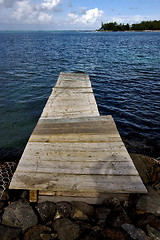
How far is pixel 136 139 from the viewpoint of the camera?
8.05 m

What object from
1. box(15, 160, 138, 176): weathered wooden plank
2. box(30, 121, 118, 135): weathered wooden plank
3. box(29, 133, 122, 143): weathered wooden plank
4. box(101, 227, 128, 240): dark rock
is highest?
box(30, 121, 118, 135): weathered wooden plank

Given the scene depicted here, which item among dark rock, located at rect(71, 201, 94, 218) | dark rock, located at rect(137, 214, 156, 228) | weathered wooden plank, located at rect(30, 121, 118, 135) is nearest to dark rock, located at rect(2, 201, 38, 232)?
dark rock, located at rect(71, 201, 94, 218)

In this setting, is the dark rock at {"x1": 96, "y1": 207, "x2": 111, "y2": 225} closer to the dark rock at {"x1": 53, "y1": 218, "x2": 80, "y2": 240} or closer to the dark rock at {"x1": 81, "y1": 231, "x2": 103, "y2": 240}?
the dark rock at {"x1": 81, "y1": 231, "x2": 103, "y2": 240}

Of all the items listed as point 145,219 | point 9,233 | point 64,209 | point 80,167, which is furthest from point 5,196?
point 145,219

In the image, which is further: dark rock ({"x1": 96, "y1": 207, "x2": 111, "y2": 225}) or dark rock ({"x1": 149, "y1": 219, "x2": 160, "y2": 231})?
dark rock ({"x1": 96, "y1": 207, "x2": 111, "y2": 225})

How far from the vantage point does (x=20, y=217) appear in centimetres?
336

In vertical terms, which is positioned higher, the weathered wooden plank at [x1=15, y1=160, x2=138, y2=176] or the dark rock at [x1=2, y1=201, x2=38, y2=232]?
the weathered wooden plank at [x1=15, y1=160, x2=138, y2=176]

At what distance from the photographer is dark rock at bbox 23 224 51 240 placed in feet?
10.0

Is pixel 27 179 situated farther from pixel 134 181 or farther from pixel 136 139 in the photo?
pixel 136 139

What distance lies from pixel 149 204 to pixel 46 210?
2.05 m

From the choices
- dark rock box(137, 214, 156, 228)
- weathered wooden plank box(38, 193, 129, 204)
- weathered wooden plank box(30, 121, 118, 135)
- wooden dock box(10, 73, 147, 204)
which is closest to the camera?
dark rock box(137, 214, 156, 228)

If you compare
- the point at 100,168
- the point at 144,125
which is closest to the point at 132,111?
the point at 144,125

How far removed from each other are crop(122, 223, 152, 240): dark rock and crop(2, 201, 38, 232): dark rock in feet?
5.43

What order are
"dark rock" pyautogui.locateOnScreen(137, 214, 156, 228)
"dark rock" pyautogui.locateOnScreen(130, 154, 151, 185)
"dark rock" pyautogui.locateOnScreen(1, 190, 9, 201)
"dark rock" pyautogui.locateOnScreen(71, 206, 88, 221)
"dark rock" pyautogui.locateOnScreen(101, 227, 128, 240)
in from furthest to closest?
"dark rock" pyautogui.locateOnScreen(130, 154, 151, 185)
"dark rock" pyautogui.locateOnScreen(1, 190, 9, 201)
"dark rock" pyautogui.locateOnScreen(71, 206, 88, 221)
"dark rock" pyautogui.locateOnScreen(137, 214, 156, 228)
"dark rock" pyautogui.locateOnScreen(101, 227, 128, 240)
